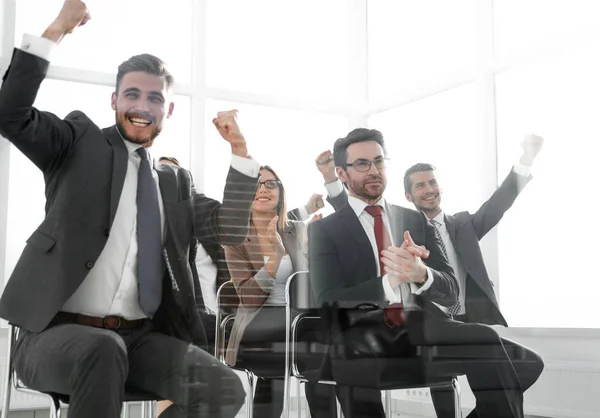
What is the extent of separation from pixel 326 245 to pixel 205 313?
0.55m

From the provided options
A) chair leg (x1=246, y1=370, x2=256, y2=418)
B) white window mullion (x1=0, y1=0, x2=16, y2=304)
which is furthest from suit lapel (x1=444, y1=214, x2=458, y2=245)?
white window mullion (x1=0, y1=0, x2=16, y2=304)

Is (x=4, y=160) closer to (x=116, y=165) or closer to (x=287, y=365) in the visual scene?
→ (x=116, y=165)

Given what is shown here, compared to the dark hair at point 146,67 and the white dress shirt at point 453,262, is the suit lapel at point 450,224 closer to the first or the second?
the white dress shirt at point 453,262

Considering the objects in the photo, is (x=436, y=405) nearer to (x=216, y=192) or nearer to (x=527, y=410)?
(x=527, y=410)

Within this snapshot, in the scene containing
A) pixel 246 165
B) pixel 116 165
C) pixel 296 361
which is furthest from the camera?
pixel 296 361

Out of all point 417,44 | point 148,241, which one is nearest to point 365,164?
point 417,44

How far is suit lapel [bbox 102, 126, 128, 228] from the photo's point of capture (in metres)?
2.20

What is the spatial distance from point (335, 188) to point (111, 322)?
3.26ft

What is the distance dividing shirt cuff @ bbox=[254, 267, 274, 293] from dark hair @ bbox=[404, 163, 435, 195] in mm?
705

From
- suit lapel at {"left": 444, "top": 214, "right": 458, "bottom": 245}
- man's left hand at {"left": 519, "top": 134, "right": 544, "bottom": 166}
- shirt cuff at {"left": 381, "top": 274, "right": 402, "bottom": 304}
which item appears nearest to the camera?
shirt cuff at {"left": 381, "top": 274, "right": 402, "bottom": 304}

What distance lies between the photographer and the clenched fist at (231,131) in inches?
96.5

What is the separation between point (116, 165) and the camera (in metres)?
2.21

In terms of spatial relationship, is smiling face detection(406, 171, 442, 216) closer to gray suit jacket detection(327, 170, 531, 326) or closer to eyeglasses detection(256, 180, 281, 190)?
gray suit jacket detection(327, 170, 531, 326)

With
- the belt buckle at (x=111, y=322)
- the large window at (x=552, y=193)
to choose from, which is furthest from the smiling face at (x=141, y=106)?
the large window at (x=552, y=193)
